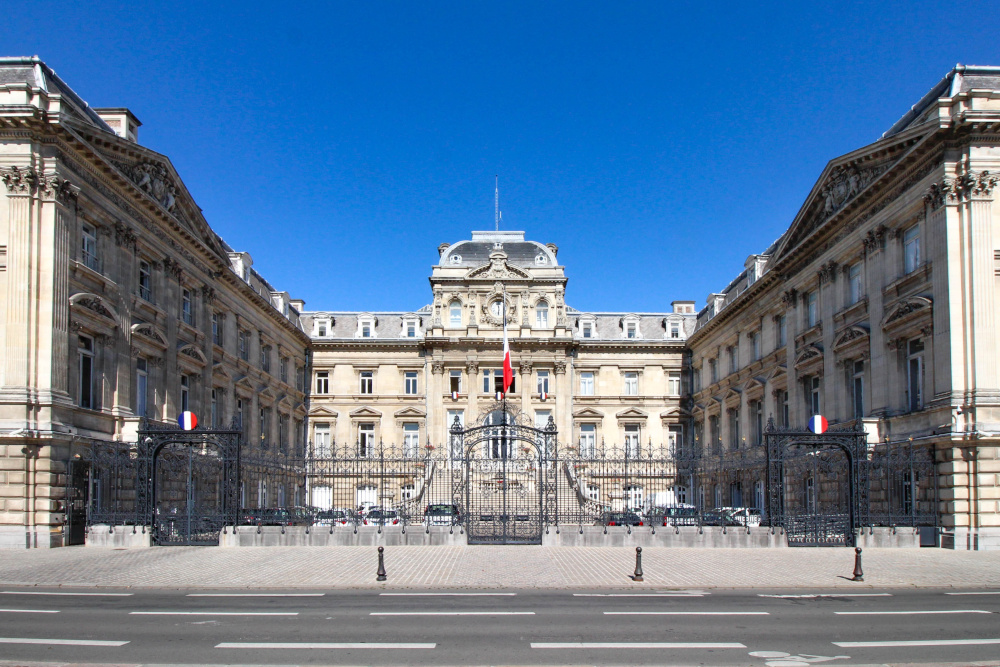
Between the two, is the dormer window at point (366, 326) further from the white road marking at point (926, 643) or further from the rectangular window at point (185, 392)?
the white road marking at point (926, 643)

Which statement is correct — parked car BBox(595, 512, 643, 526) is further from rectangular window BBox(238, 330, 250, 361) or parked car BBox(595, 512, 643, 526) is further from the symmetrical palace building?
rectangular window BBox(238, 330, 250, 361)

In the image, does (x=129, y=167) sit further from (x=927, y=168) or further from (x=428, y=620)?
(x=927, y=168)

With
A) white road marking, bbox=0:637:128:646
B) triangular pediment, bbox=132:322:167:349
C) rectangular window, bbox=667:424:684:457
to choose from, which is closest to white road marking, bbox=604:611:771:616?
white road marking, bbox=0:637:128:646

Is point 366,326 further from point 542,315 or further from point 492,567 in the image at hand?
point 492,567

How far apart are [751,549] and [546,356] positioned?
35233 millimetres

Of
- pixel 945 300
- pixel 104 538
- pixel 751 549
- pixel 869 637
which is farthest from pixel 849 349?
pixel 104 538

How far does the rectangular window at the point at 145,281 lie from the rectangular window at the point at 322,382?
27736 mm

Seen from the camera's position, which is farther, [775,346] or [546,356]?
[546,356]

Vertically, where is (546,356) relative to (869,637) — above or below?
above

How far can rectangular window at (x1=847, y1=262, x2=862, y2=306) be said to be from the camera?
36375 millimetres

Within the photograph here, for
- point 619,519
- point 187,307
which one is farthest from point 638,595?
point 187,307

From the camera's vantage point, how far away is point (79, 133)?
29.8 m

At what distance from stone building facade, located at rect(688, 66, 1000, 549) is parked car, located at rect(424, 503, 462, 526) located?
1104cm

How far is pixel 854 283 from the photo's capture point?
3697 cm
